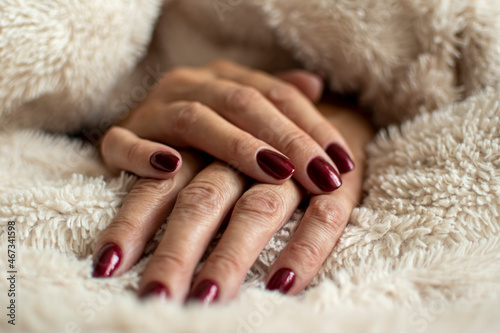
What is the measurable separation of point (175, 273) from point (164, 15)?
2.13 ft

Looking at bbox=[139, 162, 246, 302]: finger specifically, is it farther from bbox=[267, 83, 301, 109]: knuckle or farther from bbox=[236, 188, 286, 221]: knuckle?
bbox=[267, 83, 301, 109]: knuckle

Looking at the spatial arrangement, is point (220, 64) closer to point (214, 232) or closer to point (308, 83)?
point (308, 83)

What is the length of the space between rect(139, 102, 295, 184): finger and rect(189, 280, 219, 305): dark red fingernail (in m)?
0.17

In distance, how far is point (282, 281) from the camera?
453 mm

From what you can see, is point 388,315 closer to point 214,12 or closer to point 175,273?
point 175,273

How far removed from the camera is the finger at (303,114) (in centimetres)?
60

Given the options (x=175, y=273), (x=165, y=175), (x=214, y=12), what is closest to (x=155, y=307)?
(x=175, y=273)

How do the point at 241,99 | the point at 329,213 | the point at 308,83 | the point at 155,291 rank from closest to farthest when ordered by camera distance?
the point at 155,291
the point at 329,213
the point at 241,99
the point at 308,83

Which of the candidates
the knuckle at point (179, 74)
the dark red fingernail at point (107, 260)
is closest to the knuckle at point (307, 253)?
the dark red fingernail at point (107, 260)

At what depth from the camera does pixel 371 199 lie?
0.56 metres

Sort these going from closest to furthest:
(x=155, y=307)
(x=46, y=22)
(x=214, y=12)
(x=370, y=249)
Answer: (x=155, y=307) < (x=370, y=249) < (x=46, y=22) < (x=214, y=12)

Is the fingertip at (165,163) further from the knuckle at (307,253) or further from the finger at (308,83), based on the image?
the finger at (308,83)

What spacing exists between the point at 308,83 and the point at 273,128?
0.22 meters

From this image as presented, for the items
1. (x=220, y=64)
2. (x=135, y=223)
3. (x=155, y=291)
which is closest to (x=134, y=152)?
(x=135, y=223)
